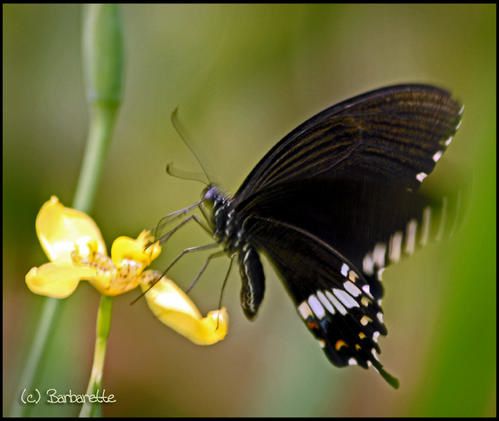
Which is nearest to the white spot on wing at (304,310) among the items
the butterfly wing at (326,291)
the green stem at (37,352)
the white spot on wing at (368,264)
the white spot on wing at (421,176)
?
the butterfly wing at (326,291)

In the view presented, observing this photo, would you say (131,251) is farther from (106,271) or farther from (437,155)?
(437,155)

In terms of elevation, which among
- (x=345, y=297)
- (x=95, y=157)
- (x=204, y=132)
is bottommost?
(x=345, y=297)

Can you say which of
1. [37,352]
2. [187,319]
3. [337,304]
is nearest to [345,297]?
[337,304]

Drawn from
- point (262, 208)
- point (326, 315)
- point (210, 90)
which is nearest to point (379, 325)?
point (326, 315)

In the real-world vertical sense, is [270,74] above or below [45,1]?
below

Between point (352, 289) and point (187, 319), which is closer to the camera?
point (187, 319)

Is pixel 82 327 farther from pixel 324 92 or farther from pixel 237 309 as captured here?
pixel 324 92

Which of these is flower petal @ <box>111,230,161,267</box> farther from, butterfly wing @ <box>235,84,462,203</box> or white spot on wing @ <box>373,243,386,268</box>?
white spot on wing @ <box>373,243,386,268</box>
